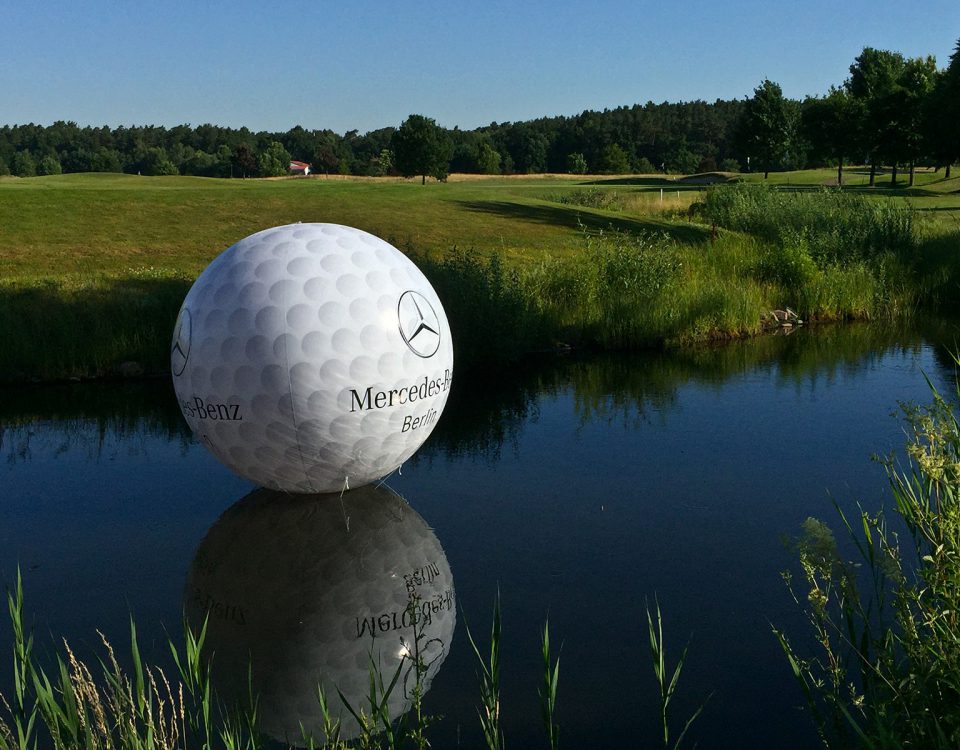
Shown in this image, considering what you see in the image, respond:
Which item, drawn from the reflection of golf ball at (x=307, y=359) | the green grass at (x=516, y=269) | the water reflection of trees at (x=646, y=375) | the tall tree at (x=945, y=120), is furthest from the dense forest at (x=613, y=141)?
the reflection of golf ball at (x=307, y=359)

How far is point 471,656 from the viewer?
19.6ft

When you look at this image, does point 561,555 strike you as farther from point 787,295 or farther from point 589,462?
point 787,295

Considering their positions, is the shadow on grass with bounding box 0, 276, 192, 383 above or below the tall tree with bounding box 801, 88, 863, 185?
below

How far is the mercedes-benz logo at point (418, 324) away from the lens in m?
8.02

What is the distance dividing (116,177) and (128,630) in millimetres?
59186

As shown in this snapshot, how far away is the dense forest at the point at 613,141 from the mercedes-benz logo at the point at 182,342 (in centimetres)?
4781

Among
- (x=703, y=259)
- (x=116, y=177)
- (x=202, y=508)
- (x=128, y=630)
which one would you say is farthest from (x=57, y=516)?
(x=116, y=177)

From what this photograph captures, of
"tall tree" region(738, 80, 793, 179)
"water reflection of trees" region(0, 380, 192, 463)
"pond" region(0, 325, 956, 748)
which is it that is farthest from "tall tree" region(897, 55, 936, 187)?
"water reflection of trees" region(0, 380, 192, 463)

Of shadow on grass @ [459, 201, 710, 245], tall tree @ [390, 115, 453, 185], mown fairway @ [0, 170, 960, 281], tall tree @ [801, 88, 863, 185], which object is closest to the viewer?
mown fairway @ [0, 170, 960, 281]

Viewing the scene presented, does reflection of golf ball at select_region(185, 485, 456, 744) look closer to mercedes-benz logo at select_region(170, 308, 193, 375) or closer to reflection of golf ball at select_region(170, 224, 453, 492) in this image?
reflection of golf ball at select_region(170, 224, 453, 492)

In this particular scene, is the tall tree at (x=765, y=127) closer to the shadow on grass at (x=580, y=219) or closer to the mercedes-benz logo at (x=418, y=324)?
the shadow on grass at (x=580, y=219)

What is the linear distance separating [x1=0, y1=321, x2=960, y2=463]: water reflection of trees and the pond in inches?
2.3

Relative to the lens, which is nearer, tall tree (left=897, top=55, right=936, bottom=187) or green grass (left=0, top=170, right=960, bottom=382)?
green grass (left=0, top=170, right=960, bottom=382)

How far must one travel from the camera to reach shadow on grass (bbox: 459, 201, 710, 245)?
3084 centimetres
